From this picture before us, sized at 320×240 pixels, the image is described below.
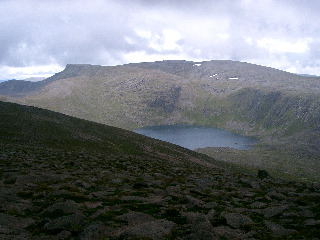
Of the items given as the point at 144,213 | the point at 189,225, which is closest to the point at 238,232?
the point at 189,225

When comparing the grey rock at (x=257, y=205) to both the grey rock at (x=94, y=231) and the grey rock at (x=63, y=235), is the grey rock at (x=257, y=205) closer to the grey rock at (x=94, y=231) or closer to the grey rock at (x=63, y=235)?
the grey rock at (x=94, y=231)

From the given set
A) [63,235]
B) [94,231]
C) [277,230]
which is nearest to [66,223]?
[63,235]

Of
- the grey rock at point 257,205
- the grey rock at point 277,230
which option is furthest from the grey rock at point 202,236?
the grey rock at point 257,205

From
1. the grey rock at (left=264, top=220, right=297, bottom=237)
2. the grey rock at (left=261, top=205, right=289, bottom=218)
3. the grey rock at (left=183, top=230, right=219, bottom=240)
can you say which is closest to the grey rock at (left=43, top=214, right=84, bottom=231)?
the grey rock at (left=183, top=230, right=219, bottom=240)

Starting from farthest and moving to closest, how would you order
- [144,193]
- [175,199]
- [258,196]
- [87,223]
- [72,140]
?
[72,140]
[258,196]
[144,193]
[175,199]
[87,223]

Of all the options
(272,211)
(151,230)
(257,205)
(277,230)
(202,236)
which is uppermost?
(202,236)

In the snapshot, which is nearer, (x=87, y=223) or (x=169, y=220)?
(x=87, y=223)

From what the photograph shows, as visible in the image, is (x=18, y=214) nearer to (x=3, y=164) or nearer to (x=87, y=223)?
(x=87, y=223)

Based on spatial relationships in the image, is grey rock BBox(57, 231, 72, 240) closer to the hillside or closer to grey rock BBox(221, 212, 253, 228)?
the hillside

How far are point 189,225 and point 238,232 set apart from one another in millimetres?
2134

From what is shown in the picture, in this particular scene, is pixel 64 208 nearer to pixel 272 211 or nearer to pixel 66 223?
pixel 66 223

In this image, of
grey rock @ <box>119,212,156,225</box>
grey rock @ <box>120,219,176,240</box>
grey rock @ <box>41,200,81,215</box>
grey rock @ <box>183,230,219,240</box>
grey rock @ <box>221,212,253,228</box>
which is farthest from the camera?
grey rock @ <box>41,200,81,215</box>

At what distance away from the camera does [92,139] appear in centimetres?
5797

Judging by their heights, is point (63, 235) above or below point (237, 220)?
above
